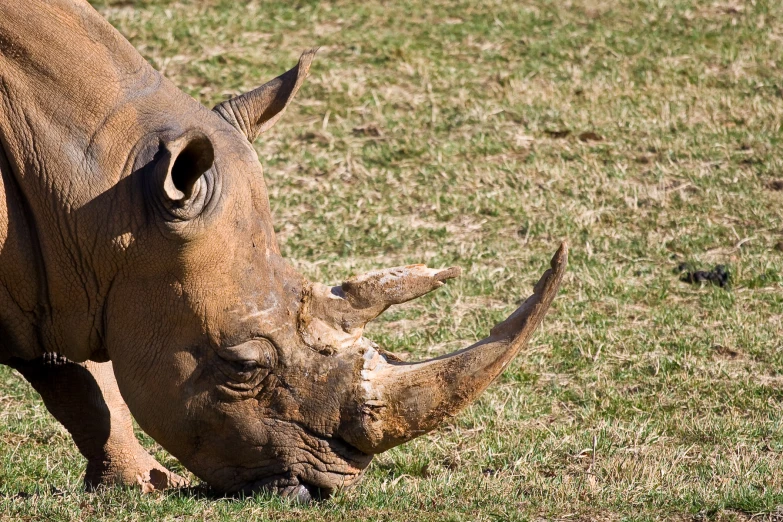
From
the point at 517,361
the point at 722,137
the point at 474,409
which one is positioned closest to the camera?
the point at 474,409

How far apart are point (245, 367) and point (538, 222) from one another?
5.92 meters

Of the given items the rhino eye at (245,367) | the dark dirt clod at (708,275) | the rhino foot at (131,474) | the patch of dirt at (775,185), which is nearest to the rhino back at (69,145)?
the rhino eye at (245,367)

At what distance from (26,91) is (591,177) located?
7034mm

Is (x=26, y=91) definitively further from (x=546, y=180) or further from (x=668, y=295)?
(x=546, y=180)

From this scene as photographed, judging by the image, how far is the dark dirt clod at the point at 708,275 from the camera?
9.74 m

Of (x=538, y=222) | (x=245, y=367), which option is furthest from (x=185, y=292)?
(x=538, y=222)

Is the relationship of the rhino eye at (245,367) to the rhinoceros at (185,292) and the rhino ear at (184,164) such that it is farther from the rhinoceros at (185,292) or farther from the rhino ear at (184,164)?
the rhino ear at (184,164)

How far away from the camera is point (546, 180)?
37.4 ft

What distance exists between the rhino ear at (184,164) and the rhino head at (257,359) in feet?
0.37

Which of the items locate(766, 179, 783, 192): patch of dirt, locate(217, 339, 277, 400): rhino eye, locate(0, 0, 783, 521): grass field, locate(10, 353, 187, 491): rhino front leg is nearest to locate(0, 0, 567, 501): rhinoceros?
locate(217, 339, 277, 400): rhino eye

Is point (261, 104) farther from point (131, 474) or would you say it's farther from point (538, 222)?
point (538, 222)

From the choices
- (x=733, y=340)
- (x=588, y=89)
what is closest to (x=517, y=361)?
(x=733, y=340)

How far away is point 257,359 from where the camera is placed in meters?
5.18

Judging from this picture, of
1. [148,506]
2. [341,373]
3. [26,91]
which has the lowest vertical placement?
[148,506]
